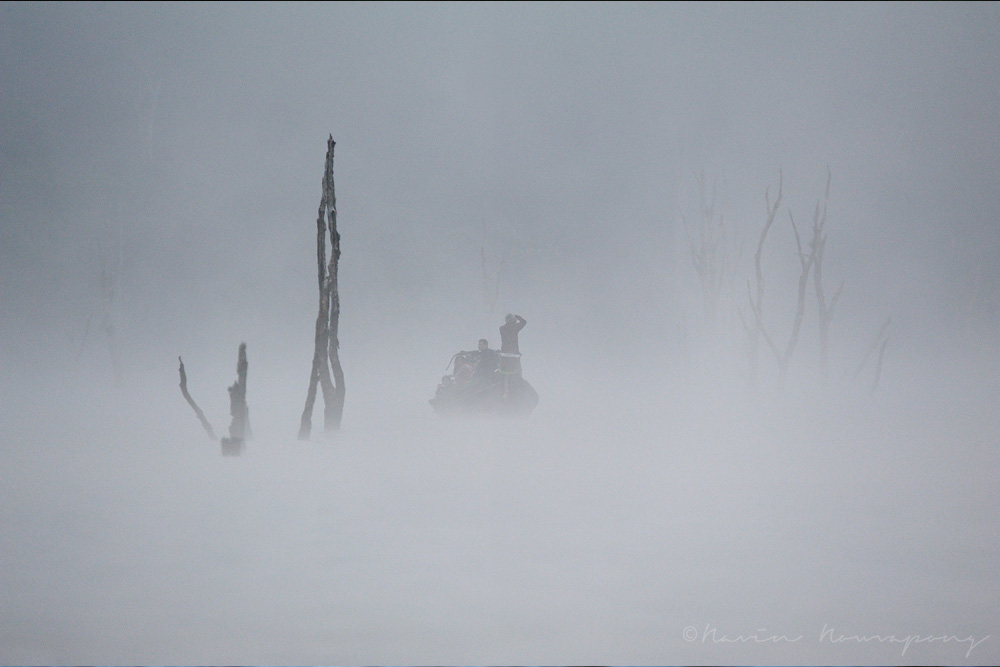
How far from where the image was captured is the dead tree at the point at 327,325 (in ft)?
25.2

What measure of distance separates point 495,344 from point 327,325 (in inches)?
888

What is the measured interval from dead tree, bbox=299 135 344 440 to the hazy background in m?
0.39

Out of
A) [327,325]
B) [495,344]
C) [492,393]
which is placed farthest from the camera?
[495,344]

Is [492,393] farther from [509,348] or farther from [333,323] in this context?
[333,323]

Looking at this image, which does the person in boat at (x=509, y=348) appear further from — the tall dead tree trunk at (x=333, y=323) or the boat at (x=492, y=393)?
the tall dead tree trunk at (x=333, y=323)

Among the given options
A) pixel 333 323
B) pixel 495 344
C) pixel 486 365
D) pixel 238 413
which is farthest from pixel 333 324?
pixel 495 344

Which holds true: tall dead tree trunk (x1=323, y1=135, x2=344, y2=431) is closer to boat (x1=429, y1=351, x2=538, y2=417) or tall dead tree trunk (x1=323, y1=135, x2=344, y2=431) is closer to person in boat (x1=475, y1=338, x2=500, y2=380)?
boat (x1=429, y1=351, x2=538, y2=417)

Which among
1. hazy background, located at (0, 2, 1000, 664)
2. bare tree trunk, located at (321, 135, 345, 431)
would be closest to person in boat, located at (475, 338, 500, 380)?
hazy background, located at (0, 2, 1000, 664)

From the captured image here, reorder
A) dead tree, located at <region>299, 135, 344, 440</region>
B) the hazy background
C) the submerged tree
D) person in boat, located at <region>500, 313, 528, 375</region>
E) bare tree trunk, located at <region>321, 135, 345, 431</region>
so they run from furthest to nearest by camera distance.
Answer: person in boat, located at <region>500, 313, 528, 375</region> < bare tree trunk, located at <region>321, 135, 345, 431</region> < dead tree, located at <region>299, 135, 344, 440</region> < the submerged tree < the hazy background

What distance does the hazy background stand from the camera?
3.52m

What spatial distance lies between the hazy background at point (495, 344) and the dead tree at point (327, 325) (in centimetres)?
39

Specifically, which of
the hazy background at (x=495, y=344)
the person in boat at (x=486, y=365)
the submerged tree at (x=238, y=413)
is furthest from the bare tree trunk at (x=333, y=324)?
the person in boat at (x=486, y=365)

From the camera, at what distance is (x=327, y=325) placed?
8055 millimetres

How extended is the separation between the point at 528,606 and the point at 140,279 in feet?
117
